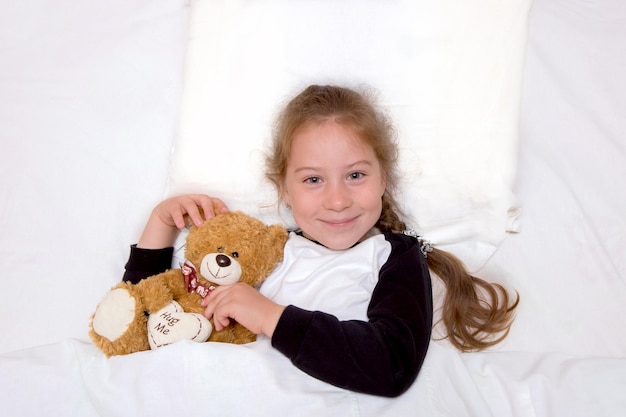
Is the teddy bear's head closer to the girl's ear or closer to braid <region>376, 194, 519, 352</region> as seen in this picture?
the girl's ear

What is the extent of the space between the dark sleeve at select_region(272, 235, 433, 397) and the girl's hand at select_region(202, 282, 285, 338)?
0.08 feet

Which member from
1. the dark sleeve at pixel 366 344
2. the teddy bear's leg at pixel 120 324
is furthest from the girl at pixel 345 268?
the teddy bear's leg at pixel 120 324

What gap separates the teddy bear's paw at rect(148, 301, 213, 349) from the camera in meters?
1.10

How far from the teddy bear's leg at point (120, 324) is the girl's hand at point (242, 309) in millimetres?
115

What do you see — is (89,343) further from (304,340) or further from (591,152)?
(591,152)

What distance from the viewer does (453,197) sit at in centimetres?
138

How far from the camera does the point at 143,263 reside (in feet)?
4.29

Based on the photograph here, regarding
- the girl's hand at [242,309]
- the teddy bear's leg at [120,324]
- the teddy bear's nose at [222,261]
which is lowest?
the teddy bear's leg at [120,324]

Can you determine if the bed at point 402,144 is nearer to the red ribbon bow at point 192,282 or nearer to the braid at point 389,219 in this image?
the braid at point 389,219

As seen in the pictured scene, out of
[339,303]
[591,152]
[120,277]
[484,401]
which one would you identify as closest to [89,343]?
[120,277]

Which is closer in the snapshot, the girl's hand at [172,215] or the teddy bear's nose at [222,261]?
the teddy bear's nose at [222,261]

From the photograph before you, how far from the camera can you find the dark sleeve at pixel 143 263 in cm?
129

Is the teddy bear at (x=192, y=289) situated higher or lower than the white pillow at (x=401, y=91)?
lower

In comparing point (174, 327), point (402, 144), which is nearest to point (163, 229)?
point (174, 327)
